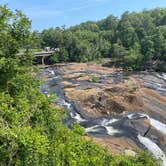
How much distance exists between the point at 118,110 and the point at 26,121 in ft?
76.5

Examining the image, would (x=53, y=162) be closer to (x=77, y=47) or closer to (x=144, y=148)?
(x=144, y=148)

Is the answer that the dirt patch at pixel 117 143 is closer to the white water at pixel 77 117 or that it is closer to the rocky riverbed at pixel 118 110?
the rocky riverbed at pixel 118 110

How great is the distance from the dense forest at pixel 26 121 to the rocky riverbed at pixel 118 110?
1153 cm

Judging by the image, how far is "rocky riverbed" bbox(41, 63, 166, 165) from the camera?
1122 inches

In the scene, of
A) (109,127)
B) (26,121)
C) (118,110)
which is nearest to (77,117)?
(118,110)

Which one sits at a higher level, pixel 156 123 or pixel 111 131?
pixel 111 131

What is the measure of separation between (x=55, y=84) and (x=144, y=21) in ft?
155

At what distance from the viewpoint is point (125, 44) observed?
83.1 metres

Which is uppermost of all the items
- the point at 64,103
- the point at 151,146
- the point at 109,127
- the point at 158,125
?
the point at 109,127

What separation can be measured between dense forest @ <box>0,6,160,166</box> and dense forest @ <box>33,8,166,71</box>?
49.7 metres

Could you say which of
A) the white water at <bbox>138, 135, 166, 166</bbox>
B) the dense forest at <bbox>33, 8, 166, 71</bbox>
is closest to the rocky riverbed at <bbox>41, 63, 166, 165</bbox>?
the white water at <bbox>138, 135, 166, 166</bbox>

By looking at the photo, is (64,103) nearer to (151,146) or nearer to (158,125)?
(158,125)

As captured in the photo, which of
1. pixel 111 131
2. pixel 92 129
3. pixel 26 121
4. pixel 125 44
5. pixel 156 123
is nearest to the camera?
pixel 26 121

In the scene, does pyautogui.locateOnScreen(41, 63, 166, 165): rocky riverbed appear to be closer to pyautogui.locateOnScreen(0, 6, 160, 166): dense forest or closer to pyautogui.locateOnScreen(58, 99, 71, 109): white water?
pyautogui.locateOnScreen(58, 99, 71, 109): white water
